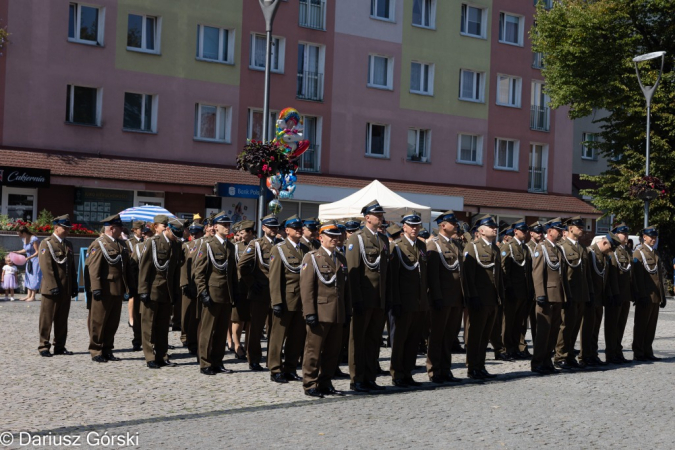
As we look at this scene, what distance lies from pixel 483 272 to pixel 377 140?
2669 cm

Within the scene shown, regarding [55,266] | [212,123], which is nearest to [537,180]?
[212,123]

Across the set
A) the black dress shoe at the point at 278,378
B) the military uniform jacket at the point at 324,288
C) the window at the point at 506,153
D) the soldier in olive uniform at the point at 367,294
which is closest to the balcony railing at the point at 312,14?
the window at the point at 506,153

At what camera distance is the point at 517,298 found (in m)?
14.6

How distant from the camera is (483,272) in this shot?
12852 millimetres

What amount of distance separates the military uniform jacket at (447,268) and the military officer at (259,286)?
7.13ft

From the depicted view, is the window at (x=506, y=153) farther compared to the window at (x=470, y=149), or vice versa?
the window at (x=506, y=153)

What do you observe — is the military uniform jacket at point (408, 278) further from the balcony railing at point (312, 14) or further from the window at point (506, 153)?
the window at point (506, 153)

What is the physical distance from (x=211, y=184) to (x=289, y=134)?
12241 millimetres

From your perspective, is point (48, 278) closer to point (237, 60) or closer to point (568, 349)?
point (568, 349)

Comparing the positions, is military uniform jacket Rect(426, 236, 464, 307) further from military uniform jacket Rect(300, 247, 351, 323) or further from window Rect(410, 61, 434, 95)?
window Rect(410, 61, 434, 95)

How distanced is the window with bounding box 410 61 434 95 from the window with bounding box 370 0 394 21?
225 cm

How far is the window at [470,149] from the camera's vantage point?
41719 millimetres

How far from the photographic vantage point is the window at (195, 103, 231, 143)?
34.5 meters

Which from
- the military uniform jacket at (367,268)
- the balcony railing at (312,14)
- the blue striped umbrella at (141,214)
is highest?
the balcony railing at (312,14)
